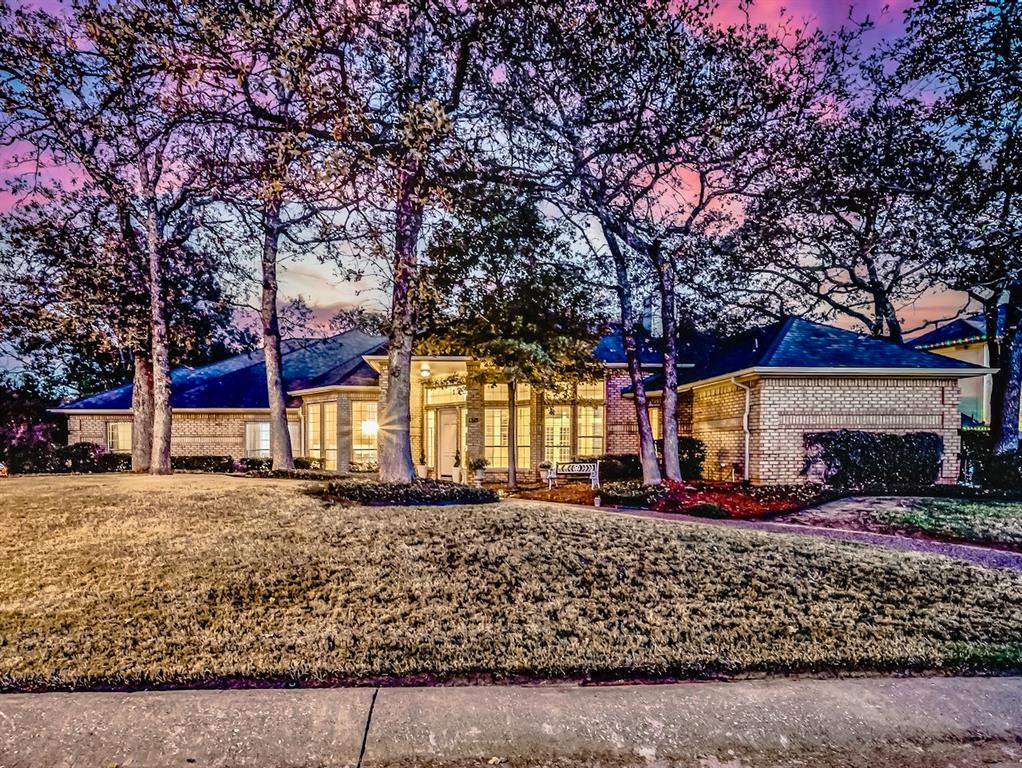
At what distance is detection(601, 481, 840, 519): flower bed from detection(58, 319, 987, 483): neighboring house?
171 cm

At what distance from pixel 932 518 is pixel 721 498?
12.1 feet

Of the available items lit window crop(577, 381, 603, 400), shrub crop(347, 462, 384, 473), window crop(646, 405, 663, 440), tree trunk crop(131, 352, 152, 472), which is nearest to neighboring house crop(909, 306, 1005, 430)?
window crop(646, 405, 663, 440)

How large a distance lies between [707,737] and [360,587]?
10.7 feet

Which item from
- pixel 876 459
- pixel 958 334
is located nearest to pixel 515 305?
pixel 876 459

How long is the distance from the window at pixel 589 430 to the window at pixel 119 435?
1862 centimetres

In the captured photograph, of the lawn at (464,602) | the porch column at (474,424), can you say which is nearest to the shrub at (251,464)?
the porch column at (474,424)

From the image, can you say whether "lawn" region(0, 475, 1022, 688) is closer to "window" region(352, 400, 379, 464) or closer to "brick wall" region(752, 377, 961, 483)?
"brick wall" region(752, 377, 961, 483)

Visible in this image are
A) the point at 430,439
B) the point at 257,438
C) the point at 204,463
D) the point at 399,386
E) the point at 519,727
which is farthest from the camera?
the point at 257,438

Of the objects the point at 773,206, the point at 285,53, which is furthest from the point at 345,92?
the point at 773,206

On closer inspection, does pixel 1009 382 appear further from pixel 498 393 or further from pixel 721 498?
pixel 498 393

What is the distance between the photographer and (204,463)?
24062mm

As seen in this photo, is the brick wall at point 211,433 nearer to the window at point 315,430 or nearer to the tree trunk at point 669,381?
→ the window at point 315,430

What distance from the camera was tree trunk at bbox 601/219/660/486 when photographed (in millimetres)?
16109

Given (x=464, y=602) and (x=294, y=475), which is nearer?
(x=464, y=602)
